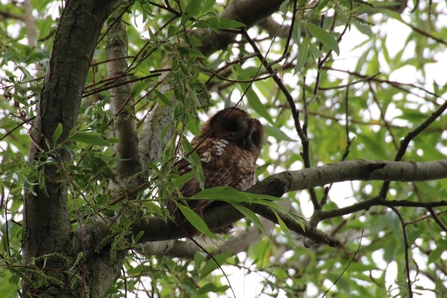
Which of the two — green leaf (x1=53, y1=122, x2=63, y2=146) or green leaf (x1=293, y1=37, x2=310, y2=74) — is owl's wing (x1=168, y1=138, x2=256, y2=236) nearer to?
green leaf (x1=293, y1=37, x2=310, y2=74)

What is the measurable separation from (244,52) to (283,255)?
2912 millimetres

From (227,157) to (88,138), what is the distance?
139 centimetres

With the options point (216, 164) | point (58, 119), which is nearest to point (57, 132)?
point (58, 119)

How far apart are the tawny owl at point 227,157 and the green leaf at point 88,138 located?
2.46 ft

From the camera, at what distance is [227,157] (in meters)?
3.07

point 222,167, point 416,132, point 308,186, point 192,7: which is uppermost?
point 416,132

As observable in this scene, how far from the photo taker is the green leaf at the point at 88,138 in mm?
1746

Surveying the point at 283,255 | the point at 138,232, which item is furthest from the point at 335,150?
the point at 138,232

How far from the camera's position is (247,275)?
10.6 feet

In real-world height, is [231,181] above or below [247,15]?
below

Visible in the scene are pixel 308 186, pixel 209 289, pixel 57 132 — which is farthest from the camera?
pixel 209 289

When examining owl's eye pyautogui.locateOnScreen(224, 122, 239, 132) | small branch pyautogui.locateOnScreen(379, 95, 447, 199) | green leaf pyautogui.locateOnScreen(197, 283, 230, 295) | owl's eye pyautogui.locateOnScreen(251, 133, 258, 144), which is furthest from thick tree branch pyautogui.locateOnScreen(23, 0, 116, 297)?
owl's eye pyautogui.locateOnScreen(251, 133, 258, 144)

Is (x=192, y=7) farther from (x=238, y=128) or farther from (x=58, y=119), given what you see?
(x=238, y=128)

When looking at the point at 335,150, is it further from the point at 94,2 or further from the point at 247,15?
the point at 94,2
